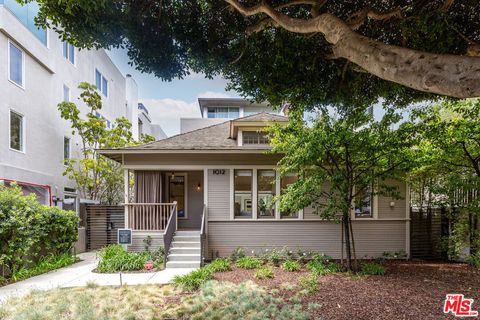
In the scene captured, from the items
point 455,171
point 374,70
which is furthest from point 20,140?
point 455,171

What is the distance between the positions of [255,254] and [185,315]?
4.69m

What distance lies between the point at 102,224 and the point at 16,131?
4.62 metres

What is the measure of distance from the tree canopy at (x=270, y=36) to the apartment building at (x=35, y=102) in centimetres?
620

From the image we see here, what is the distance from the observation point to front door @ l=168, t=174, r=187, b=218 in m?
11.4

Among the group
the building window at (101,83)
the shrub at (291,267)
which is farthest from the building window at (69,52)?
the shrub at (291,267)

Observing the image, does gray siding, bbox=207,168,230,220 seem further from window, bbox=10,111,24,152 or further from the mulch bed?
window, bbox=10,111,24,152

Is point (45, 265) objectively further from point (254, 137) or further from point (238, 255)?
point (254, 137)

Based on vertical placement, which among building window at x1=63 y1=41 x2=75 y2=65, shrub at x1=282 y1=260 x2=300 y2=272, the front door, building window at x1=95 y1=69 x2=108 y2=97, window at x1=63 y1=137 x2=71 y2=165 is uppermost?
building window at x1=63 y1=41 x2=75 y2=65

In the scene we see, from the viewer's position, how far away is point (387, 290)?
5586mm

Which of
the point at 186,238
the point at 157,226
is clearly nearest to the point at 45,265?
the point at 157,226

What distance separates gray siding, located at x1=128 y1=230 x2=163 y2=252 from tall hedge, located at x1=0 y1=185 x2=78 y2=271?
1.97m

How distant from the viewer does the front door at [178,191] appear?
11.4 metres

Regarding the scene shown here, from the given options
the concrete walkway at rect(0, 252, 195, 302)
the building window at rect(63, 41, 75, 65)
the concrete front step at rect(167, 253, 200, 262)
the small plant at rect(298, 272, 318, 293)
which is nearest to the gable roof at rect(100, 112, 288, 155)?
the concrete front step at rect(167, 253, 200, 262)

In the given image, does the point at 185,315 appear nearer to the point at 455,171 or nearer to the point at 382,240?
the point at 382,240
